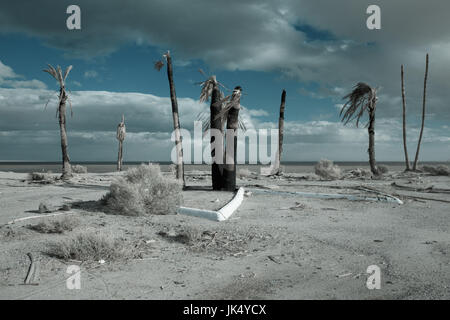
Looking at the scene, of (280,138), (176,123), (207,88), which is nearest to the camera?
(207,88)

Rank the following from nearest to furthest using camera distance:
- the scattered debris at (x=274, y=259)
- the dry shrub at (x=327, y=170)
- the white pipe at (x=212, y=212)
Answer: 1. the scattered debris at (x=274, y=259)
2. the white pipe at (x=212, y=212)
3. the dry shrub at (x=327, y=170)

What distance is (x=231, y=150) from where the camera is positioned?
38.8 ft

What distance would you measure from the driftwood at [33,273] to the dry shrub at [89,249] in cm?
29

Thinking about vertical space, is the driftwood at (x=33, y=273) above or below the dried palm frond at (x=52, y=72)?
below

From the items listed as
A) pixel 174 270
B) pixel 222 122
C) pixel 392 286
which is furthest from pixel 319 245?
pixel 222 122

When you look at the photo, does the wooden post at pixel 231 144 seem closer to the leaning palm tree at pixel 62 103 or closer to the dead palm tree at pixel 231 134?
the dead palm tree at pixel 231 134

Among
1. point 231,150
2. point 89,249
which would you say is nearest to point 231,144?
point 231,150

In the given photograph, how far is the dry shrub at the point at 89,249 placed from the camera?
4819 mm

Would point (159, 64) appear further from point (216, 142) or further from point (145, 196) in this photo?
point (145, 196)

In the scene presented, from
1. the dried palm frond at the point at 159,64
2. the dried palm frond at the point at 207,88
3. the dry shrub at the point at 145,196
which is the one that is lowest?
the dry shrub at the point at 145,196

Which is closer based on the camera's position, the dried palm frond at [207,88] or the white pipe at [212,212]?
the white pipe at [212,212]

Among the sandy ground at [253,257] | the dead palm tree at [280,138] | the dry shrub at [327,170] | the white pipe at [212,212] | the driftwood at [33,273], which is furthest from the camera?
the dead palm tree at [280,138]

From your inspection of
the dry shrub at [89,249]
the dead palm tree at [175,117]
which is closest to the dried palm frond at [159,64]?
the dead palm tree at [175,117]

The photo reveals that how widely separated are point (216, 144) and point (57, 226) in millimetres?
6639
